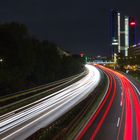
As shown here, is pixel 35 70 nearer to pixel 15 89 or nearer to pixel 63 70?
pixel 15 89

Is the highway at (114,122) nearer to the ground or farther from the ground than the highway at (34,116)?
nearer to the ground

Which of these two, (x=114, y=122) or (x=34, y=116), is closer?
(x=34, y=116)

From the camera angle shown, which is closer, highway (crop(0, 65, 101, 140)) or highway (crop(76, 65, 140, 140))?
highway (crop(0, 65, 101, 140))

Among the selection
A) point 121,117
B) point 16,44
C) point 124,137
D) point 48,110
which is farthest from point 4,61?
point 124,137

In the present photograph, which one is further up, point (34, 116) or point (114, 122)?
point (34, 116)

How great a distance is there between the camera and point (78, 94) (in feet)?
201

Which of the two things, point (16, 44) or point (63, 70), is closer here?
point (16, 44)

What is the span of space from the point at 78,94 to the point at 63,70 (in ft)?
133

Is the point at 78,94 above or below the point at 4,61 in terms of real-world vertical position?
below

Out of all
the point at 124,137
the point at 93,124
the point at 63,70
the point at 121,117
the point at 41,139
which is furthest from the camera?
the point at 63,70

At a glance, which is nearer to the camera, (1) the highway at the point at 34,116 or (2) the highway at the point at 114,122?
(1) the highway at the point at 34,116

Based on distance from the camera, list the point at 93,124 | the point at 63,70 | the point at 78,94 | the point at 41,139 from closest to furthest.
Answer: the point at 41,139 → the point at 93,124 → the point at 78,94 → the point at 63,70

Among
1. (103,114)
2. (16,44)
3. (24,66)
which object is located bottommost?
(103,114)

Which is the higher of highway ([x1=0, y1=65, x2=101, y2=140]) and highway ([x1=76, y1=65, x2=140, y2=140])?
highway ([x1=0, y1=65, x2=101, y2=140])
